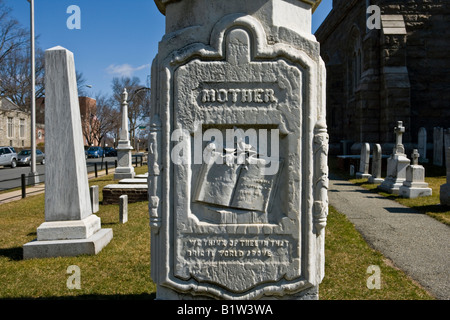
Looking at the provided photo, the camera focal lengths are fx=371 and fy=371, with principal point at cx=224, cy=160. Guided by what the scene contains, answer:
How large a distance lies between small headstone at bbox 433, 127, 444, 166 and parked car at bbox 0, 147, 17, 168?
27.4 m

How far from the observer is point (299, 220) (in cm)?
287

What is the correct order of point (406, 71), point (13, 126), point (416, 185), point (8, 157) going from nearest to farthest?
1. point (416, 185)
2. point (406, 71)
3. point (8, 157)
4. point (13, 126)

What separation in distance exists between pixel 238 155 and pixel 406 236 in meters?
4.89

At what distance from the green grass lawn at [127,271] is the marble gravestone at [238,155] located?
4.39 ft

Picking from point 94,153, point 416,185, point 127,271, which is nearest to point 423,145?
point 416,185

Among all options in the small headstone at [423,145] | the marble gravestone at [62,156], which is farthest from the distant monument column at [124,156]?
the small headstone at [423,145]

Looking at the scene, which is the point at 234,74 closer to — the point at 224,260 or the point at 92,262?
the point at 224,260

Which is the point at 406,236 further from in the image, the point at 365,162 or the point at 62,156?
the point at 365,162

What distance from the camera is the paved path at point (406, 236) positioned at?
15.2 feet

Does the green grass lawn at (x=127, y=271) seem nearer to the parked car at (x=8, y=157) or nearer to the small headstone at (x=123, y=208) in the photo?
the small headstone at (x=123, y=208)

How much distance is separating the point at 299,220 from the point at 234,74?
123cm

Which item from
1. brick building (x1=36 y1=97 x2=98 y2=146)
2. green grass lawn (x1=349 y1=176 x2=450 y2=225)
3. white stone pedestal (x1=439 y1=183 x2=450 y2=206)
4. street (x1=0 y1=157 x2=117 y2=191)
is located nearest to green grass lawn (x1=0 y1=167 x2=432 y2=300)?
green grass lawn (x1=349 y1=176 x2=450 y2=225)

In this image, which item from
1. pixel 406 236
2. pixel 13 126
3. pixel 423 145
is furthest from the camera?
pixel 13 126

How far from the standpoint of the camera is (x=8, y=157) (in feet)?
90.1
